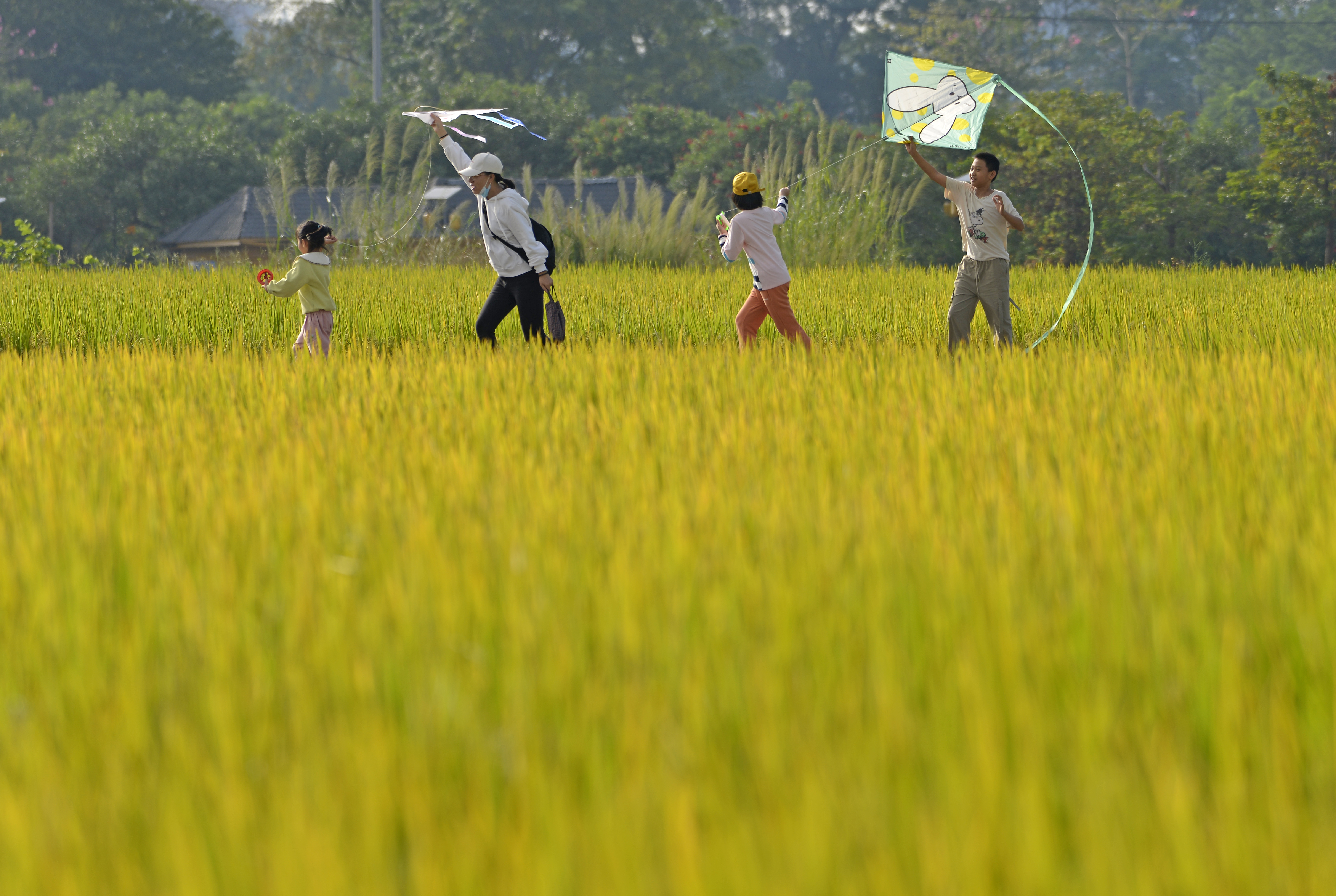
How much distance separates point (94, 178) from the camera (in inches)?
1256

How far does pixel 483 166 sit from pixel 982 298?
9.22 ft

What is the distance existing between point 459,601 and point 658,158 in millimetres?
28682

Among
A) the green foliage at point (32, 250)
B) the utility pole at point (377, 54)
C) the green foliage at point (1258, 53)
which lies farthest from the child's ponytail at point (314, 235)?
the green foliage at point (1258, 53)

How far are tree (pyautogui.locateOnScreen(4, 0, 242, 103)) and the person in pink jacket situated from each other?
124ft

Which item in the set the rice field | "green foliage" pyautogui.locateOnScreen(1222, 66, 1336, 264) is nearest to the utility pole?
"green foliage" pyautogui.locateOnScreen(1222, 66, 1336, 264)

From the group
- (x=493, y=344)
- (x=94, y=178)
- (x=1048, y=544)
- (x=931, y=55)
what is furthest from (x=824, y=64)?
(x=1048, y=544)

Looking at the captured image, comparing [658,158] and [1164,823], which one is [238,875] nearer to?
[1164,823]

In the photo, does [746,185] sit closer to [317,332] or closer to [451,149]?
[451,149]

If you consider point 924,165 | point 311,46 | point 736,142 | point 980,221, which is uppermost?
point 311,46

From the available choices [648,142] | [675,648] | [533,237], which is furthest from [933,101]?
[648,142]

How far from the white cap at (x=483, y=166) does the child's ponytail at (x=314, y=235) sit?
798 millimetres

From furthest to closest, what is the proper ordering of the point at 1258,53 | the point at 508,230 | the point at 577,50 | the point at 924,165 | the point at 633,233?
the point at 1258,53 → the point at 577,50 → the point at 633,233 → the point at 508,230 → the point at 924,165

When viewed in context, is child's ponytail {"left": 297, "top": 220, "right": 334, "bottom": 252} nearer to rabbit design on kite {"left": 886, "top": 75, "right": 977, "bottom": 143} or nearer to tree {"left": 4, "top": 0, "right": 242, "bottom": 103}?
rabbit design on kite {"left": 886, "top": 75, "right": 977, "bottom": 143}

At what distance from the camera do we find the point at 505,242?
259 inches
